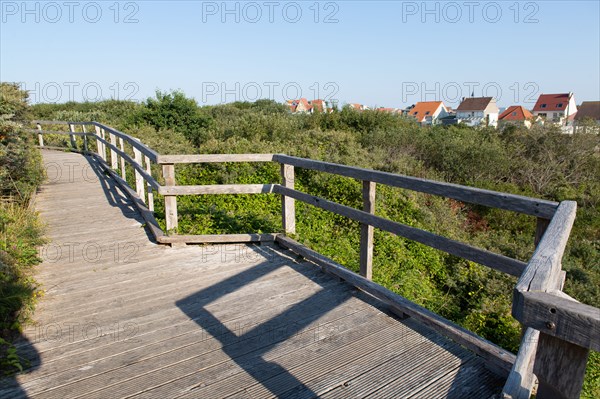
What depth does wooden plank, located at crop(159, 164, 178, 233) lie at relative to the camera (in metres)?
5.36

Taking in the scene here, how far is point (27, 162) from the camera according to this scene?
8250 mm

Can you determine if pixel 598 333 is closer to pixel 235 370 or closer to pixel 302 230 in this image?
pixel 235 370

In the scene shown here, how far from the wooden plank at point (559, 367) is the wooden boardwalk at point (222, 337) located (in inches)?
57.0

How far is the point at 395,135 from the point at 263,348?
19.8 meters

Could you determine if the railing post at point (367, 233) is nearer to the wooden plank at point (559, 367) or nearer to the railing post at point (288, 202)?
the railing post at point (288, 202)

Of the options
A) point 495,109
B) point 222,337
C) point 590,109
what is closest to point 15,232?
point 222,337

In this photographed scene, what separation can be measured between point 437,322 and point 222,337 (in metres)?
1.57

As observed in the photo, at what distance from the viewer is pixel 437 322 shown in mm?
3023

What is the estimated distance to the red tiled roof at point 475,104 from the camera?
8244 centimetres

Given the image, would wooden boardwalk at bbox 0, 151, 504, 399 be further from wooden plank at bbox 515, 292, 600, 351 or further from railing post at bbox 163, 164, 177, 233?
wooden plank at bbox 515, 292, 600, 351

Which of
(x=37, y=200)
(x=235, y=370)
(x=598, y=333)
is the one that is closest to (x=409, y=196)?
(x=37, y=200)

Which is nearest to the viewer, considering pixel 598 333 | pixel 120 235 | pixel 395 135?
pixel 598 333

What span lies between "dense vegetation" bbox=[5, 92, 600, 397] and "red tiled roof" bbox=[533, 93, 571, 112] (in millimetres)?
62901

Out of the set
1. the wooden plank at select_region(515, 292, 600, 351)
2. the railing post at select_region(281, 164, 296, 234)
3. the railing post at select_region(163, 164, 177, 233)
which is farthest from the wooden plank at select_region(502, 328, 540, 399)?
the railing post at select_region(163, 164, 177, 233)
